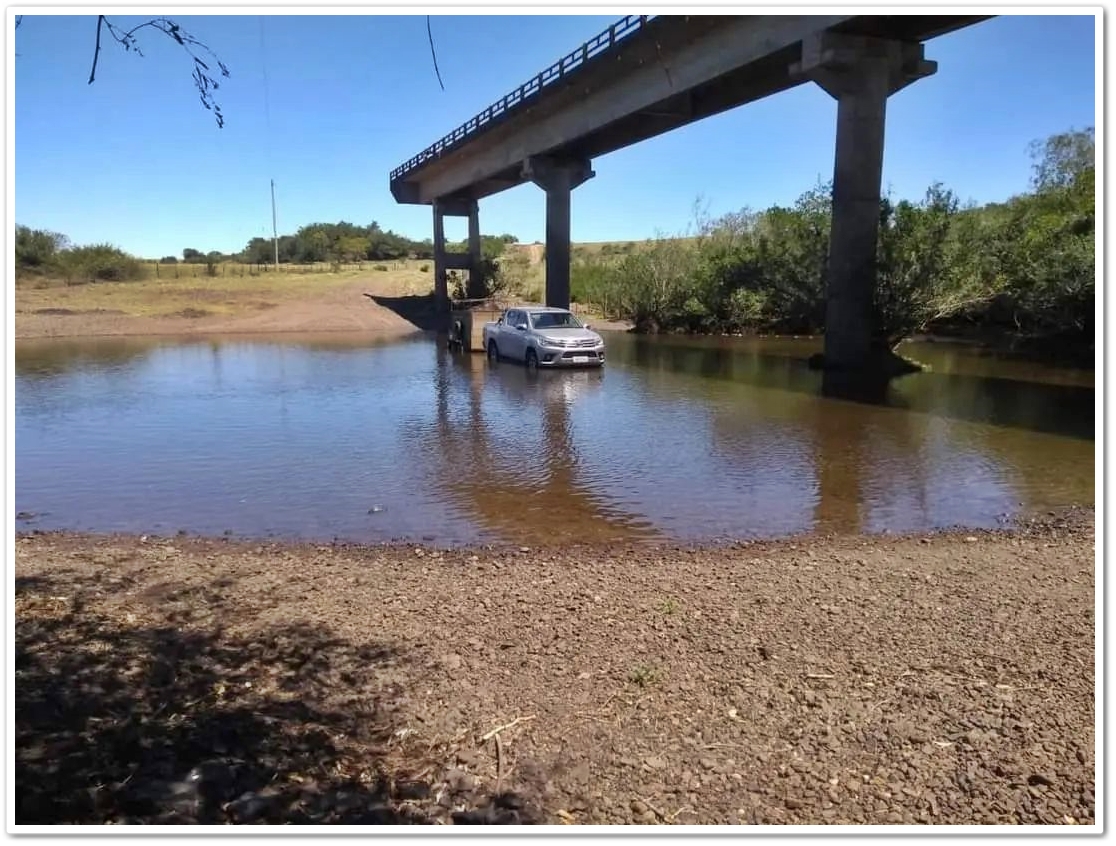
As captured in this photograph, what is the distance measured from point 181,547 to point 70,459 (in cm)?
591

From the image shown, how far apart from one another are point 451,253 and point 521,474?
45.5 m

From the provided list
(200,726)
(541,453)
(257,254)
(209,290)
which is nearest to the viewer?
(200,726)

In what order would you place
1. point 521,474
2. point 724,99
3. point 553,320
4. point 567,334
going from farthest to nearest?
point 724,99, point 553,320, point 567,334, point 521,474

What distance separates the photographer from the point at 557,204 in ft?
131

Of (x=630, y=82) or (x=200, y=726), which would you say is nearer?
(x=200, y=726)

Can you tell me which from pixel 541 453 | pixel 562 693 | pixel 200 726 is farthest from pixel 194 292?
pixel 562 693

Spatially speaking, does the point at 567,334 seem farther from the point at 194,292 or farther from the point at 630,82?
the point at 194,292

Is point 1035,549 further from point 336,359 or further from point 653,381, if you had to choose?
point 336,359

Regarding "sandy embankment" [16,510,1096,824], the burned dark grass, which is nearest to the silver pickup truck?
"sandy embankment" [16,510,1096,824]

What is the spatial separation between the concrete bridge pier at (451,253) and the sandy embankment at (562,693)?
49.1 meters

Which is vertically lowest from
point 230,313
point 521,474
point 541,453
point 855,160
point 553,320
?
point 521,474

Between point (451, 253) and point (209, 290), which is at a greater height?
point (451, 253)

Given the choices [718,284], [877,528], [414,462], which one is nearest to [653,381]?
[414,462]
